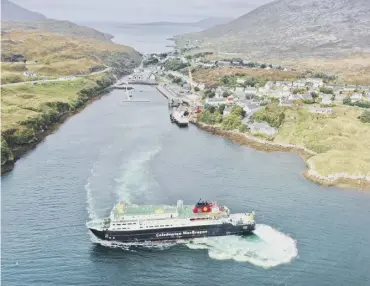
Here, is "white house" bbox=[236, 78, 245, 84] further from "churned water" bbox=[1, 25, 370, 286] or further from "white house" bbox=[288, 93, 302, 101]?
"churned water" bbox=[1, 25, 370, 286]

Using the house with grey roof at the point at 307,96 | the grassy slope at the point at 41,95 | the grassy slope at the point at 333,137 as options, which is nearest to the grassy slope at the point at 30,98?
the grassy slope at the point at 41,95

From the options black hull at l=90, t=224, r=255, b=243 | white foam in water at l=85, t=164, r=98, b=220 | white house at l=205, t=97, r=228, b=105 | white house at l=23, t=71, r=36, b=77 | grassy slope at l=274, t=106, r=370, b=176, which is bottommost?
black hull at l=90, t=224, r=255, b=243

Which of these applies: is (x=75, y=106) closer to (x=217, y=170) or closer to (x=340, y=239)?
(x=217, y=170)

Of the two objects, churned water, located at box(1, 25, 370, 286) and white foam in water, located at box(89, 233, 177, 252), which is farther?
white foam in water, located at box(89, 233, 177, 252)

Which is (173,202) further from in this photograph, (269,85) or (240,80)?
(240,80)

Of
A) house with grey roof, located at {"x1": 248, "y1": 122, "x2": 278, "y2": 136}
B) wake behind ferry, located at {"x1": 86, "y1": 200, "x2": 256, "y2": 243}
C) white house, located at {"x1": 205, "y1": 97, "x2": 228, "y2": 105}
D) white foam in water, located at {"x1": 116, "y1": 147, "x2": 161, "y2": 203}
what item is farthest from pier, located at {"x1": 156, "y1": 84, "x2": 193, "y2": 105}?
wake behind ferry, located at {"x1": 86, "y1": 200, "x2": 256, "y2": 243}

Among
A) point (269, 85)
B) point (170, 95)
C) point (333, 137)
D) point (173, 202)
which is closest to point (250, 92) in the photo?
point (269, 85)

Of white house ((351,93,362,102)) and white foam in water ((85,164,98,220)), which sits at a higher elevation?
white house ((351,93,362,102))
